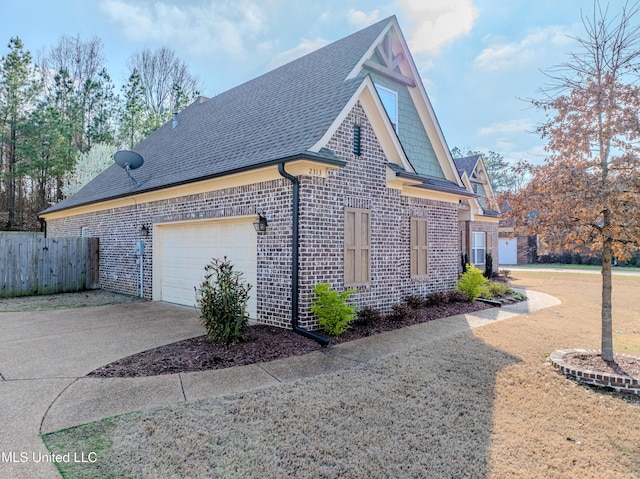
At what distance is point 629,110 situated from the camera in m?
5.54

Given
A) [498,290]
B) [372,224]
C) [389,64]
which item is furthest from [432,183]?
[498,290]

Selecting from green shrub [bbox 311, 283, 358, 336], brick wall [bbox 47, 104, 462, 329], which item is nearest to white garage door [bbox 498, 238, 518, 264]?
brick wall [bbox 47, 104, 462, 329]

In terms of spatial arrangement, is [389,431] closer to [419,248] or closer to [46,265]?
[419,248]

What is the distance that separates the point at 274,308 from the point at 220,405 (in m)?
3.38


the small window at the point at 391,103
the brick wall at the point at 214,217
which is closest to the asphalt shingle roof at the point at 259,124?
the brick wall at the point at 214,217

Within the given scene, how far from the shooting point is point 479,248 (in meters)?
19.1

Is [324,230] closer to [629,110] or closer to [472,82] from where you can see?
[629,110]

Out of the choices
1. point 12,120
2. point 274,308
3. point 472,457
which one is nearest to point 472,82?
point 274,308

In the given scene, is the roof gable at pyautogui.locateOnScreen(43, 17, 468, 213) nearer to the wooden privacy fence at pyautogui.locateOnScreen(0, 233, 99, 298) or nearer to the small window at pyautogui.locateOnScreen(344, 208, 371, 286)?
the small window at pyautogui.locateOnScreen(344, 208, 371, 286)

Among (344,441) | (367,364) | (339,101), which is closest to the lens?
(344,441)

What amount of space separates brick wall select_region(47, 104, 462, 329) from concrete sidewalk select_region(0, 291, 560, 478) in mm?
1377

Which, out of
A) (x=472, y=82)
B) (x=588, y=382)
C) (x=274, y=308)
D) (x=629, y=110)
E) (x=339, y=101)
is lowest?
(x=588, y=382)

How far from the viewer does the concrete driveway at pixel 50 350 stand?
10.4ft

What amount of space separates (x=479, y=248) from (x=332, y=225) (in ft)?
46.6
